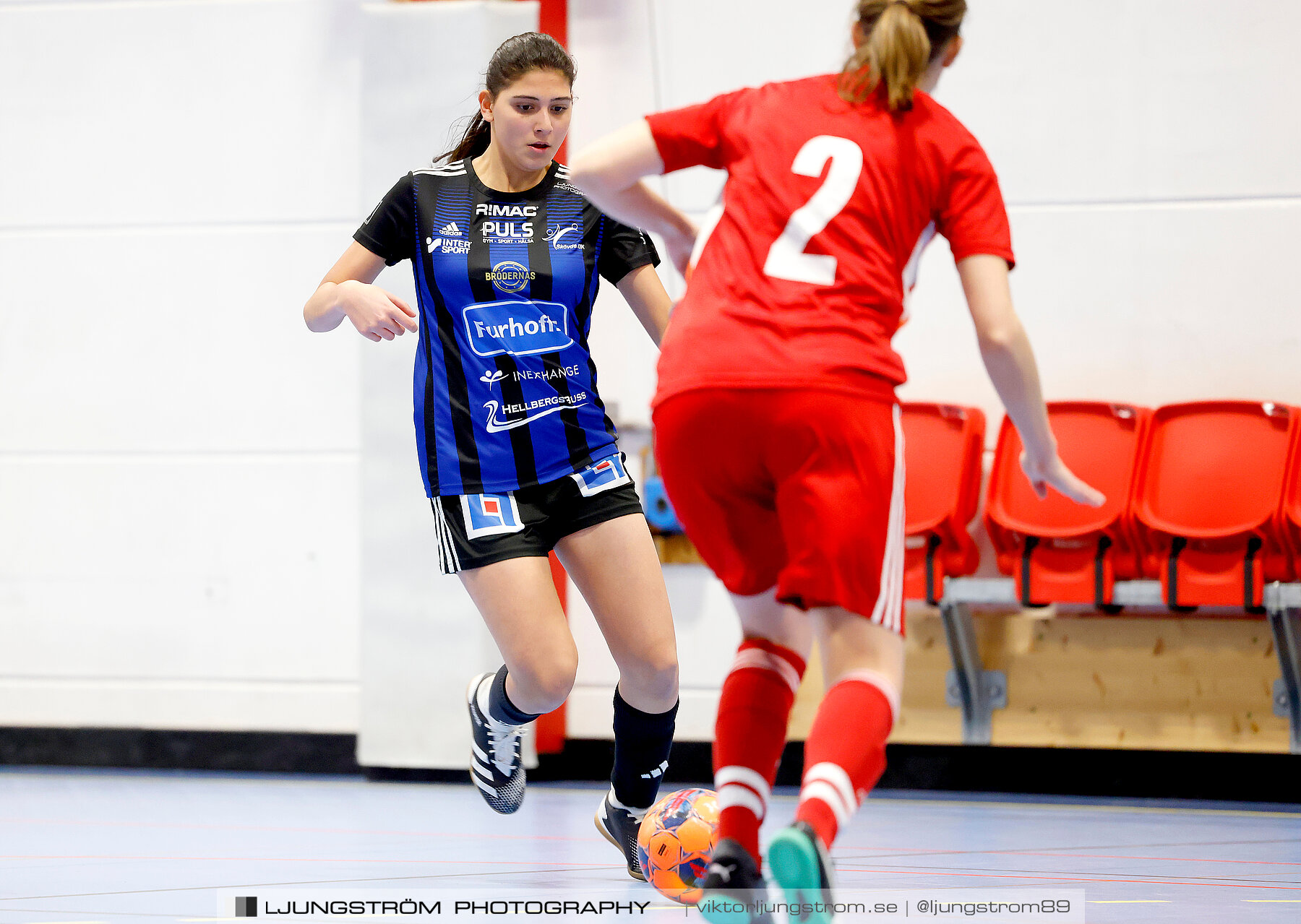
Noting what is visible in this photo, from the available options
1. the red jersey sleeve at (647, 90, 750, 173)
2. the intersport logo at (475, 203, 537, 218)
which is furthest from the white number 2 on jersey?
the intersport logo at (475, 203, 537, 218)

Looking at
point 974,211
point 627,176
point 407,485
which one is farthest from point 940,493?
point 627,176

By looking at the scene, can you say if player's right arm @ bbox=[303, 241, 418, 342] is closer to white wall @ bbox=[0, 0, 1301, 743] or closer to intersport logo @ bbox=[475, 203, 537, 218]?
intersport logo @ bbox=[475, 203, 537, 218]

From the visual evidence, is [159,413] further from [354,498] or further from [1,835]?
[1,835]

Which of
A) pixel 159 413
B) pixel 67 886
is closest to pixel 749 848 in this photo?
pixel 67 886

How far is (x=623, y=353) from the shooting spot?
6098 millimetres

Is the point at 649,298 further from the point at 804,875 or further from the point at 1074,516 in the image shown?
the point at 1074,516

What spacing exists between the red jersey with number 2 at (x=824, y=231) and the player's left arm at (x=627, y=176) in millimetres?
33

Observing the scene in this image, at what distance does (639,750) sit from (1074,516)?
8.24 feet

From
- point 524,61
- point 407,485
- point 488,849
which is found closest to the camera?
point 524,61

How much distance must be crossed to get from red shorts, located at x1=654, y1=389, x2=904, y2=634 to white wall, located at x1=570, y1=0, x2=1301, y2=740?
3592 millimetres

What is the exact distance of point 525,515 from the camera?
336cm

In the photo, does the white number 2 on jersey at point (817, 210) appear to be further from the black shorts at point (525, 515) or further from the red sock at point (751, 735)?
the black shorts at point (525, 515)

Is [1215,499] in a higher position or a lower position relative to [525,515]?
lower

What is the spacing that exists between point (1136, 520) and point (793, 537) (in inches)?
130
